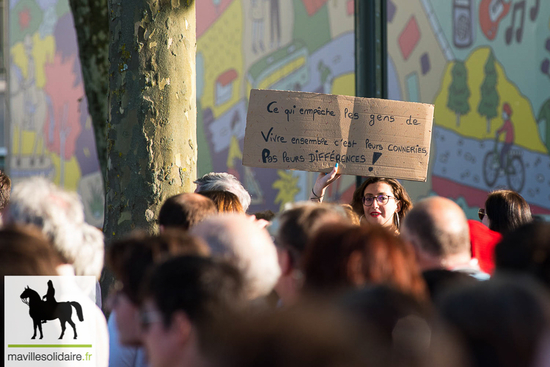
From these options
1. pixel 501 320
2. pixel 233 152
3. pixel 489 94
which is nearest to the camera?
pixel 501 320

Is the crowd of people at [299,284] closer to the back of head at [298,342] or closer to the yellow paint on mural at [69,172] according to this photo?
the back of head at [298,342]

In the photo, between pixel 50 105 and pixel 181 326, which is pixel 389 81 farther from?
pixel 181 326

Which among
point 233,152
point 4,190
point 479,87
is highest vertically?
point 479,87

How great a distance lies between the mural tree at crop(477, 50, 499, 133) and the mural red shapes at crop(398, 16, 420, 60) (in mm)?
924

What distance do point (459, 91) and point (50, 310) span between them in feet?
21.7

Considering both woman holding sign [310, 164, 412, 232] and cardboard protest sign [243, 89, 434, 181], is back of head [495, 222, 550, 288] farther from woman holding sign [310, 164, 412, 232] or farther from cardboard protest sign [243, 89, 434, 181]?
woman holding sign [310, 164, 412, 232]

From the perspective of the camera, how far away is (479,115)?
743 cm

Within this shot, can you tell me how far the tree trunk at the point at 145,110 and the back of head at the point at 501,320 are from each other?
2.32 meters

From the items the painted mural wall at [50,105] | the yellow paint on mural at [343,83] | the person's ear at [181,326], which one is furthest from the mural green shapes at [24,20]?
the person's ear at [181,326]

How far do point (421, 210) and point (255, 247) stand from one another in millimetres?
819

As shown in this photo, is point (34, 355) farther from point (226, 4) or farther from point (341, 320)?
point (226, 4)

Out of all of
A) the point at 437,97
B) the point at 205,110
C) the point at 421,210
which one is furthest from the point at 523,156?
the point at 421,210

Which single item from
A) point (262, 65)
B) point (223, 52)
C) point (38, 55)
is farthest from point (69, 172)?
point (262, 65)

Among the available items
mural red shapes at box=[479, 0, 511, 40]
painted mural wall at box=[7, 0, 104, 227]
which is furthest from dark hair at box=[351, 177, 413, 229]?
painted mural wall at box=[7, 0, 104, 227]
